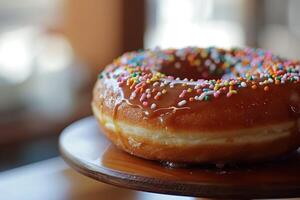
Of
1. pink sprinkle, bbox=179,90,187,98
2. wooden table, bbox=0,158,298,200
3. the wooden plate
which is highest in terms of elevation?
pink sprinkle, bbox=179,90,187,98

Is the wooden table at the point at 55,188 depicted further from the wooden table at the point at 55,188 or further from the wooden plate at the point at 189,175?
the wooden plate at the point at 189,175

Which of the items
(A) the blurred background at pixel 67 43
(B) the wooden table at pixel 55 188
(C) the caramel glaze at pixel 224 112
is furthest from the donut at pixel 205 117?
(A) the blurred background at pixel 67 43

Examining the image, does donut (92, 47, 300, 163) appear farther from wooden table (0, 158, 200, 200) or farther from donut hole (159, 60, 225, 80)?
wooden table (0, 158, 200, 200)

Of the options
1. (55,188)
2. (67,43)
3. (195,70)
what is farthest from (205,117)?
(67,43)

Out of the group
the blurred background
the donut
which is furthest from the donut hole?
the blurred background

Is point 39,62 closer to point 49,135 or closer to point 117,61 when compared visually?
point 49,135

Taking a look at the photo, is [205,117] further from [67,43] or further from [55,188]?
[67,43]

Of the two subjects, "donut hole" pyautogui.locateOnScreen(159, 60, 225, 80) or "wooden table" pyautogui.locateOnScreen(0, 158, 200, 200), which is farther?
"wooden table" pyautogui.locateOnScreen(0, 158, 200, 200)
